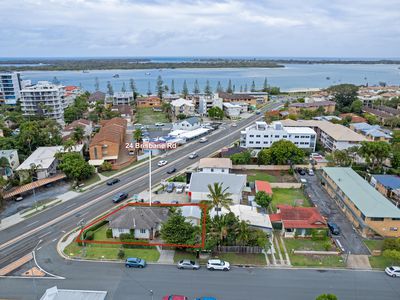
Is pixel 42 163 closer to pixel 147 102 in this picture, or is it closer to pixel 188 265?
pixel 188 265

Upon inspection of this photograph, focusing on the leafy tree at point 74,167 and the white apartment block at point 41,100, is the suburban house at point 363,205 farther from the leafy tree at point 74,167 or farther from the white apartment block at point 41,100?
the white apartment block at point 41,100

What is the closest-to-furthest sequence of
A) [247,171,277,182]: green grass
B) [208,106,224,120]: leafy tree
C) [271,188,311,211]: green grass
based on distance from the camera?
1. [271,188,311,211]: green grass
2. [247,171,277,182]: green grass
3. [208,106,224,120]: leafy tree

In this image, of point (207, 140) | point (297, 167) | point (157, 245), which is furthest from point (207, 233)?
point (207, 140)

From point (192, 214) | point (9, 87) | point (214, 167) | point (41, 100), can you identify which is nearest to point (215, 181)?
point (214, 167)

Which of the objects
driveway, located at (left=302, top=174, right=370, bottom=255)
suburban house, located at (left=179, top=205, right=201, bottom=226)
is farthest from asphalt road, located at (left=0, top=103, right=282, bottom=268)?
driveway, located at (left=302, top=174, right=370, bottom=255)

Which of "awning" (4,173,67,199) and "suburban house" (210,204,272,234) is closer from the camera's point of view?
"suburban house" (210,204,272,234)

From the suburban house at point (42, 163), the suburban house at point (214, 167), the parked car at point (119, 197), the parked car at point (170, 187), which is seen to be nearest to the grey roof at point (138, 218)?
the parked car at point (119, 197)

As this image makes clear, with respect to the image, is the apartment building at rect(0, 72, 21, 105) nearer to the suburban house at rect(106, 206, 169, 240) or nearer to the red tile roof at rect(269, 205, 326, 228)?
the suburban house at rect(106, 206, 169, 240)
